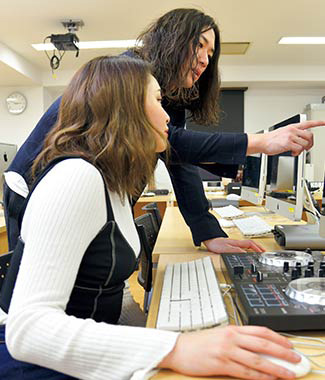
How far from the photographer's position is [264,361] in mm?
494

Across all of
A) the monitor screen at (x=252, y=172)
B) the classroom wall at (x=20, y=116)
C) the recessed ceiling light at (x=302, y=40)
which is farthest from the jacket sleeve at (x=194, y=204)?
the classroom wall at (x=20, y=116)

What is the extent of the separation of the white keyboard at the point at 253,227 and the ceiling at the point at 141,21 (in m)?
2.61

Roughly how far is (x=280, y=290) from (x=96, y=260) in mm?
343

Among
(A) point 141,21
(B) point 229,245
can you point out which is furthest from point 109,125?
(A) point 141,21

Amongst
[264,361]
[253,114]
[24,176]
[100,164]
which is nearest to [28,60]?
[253,114]

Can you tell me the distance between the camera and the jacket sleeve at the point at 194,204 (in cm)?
139

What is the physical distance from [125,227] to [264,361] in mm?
400

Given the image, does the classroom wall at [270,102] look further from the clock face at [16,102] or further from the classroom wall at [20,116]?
the clock face at [16,102]

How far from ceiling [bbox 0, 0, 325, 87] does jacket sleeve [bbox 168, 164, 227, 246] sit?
8.69ft

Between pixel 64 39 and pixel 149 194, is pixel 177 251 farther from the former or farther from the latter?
pixel 64 39

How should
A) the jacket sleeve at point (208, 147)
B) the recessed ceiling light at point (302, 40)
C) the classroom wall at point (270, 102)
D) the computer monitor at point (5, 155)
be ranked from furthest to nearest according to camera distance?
1. the classroom wall at point (270, 102)
2. the recessed ceiling light at point (302, 40)
3. the computer monitor at point (5, 155)
4. the jacket sleeve at point (208, 147)

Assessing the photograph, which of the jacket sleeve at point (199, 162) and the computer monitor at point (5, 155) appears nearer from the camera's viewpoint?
the jacket sleeve at point (199, 162)

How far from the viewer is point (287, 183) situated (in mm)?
1636

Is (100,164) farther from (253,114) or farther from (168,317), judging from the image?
(253,114)
